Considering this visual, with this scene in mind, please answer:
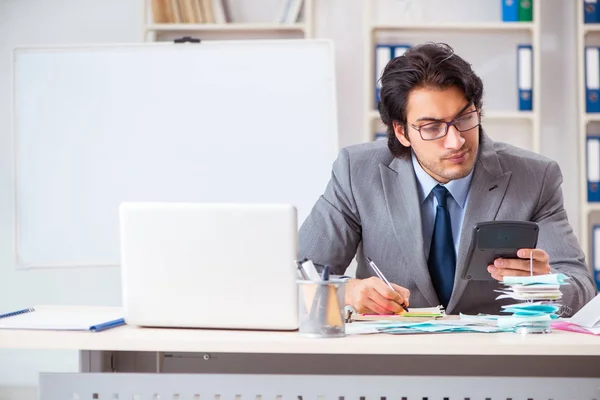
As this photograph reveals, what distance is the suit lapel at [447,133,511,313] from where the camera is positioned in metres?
2.04

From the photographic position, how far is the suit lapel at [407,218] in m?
2.09

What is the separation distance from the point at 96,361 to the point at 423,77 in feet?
3.72

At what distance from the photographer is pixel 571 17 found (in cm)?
366

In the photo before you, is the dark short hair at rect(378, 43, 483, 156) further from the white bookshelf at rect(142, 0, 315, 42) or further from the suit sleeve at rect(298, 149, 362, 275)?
the white bookshelf at rect(142, 0, 315, 42)

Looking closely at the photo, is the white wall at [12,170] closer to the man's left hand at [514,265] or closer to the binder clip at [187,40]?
the binder clip at [187,40]

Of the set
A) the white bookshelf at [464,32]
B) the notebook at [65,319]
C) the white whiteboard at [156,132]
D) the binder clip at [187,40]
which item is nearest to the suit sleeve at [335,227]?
the notebook at [65,319]

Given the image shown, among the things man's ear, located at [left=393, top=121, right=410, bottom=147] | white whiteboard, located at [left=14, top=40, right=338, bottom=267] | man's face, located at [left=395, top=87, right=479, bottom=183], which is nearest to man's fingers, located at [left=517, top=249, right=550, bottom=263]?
man's face, located at [left=395, top=87, right=479, bottom=183]

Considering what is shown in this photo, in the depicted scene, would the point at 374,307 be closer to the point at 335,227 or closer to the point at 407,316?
the point at 407,316

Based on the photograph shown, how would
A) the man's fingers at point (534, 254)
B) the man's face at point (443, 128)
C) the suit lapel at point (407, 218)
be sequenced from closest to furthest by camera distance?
the man's fingers at point (534, 254), the man's face at point (443, 128), the suit lapel at point (407, 218)

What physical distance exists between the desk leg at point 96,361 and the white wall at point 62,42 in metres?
2.38

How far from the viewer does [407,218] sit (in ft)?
7.02

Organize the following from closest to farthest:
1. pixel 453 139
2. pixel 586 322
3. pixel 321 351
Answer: pixel 321 351 → pixel 586 322 → pixel 453 139

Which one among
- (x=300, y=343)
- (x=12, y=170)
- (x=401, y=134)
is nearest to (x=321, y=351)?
(x=300, y=343)

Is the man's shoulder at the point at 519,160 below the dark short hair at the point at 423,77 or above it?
below
